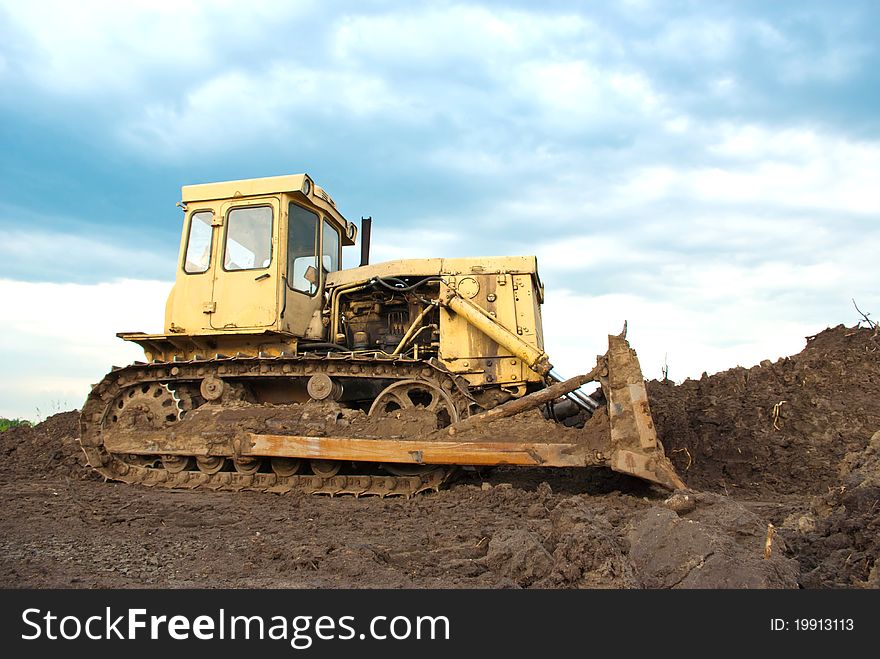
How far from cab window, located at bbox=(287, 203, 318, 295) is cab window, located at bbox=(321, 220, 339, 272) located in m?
0.23

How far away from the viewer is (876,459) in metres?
6.58

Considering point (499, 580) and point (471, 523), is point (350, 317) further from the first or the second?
point (499, 580)

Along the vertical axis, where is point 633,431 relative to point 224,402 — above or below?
below

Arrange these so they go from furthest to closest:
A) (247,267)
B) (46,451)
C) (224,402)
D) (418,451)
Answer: (46,451) < (247,267) < (224,402) < (418,451)

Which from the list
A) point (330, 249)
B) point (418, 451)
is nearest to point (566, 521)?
point (418, 451)

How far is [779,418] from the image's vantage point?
9273 mm

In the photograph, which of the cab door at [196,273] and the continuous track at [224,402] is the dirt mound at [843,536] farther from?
the cab door at [196,273]

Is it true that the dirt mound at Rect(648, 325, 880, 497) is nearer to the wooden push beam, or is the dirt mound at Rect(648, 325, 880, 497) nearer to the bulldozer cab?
the wooden push beam

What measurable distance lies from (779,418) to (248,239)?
23.7ft

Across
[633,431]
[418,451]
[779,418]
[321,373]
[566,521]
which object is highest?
[321,373]

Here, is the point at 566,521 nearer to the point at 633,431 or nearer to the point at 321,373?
the point at 633,431

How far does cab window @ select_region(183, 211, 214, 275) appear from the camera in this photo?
8.93 meters

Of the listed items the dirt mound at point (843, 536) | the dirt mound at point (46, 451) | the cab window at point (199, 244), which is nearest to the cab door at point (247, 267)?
the cab window at point (199, 244)
